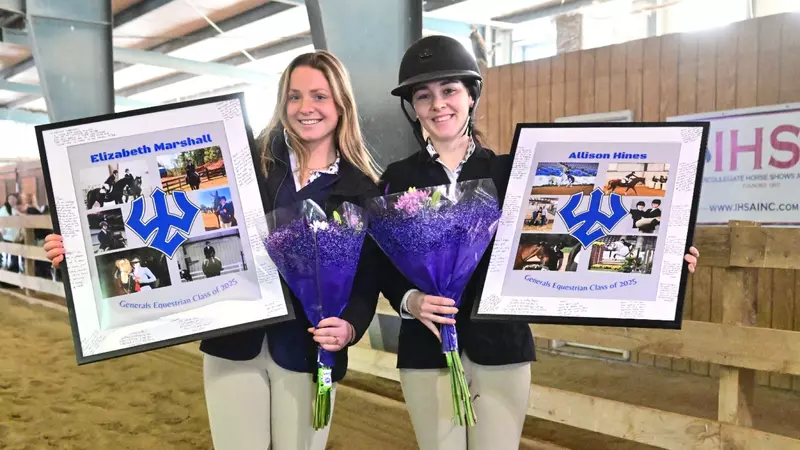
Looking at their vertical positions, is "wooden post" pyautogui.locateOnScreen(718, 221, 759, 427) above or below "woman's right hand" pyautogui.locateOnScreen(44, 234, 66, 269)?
below

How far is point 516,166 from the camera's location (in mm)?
1489

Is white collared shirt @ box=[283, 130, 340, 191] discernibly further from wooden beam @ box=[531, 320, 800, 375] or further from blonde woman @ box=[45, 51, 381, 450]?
wooden beam @ box=[531, 320, 800, 375]

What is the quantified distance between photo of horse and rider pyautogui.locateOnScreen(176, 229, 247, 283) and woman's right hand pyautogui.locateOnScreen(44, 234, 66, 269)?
0.90 feet

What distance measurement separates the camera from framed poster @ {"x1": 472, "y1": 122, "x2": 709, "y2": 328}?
54.6 inches

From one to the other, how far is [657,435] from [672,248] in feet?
4.56

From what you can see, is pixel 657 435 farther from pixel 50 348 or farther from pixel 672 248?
pixel 50 348

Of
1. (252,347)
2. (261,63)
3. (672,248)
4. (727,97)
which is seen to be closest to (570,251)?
(672,248)

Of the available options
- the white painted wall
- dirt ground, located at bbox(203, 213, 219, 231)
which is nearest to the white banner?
dirt ground, located at bbox(203, 213, 219, 231)

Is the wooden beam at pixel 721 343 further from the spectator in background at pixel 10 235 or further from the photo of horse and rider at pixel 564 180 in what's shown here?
the spectator in background at pixel 10 235

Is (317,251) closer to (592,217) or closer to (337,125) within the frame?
(337,125)

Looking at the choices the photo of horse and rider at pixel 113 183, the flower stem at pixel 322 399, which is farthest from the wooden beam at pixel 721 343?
the photo of horse and rider at pixel 113 183

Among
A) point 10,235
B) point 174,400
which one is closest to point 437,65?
point 174,400

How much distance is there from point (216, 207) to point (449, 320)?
2.04 ft

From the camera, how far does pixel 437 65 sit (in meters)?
1.48
